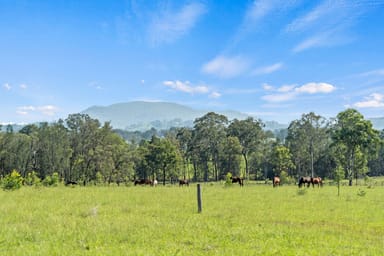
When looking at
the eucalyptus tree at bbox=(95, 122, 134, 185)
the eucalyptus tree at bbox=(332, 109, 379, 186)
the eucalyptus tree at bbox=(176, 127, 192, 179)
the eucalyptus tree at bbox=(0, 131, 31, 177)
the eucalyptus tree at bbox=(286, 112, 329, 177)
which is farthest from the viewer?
the eucalyptus tree at bbox=(176, 127, 192, 179)

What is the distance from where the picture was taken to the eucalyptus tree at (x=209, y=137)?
71.7 meters

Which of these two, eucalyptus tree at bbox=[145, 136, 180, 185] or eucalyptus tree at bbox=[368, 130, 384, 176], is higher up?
eucalyptus tree at bbox=[145, 136, 180, 185]

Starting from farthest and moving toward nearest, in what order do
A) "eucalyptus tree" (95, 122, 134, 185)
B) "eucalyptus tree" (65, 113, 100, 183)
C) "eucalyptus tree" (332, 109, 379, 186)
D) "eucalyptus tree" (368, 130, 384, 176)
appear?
"eucalyptus tree" (368, 130, 384, 176)
"eucalyptus tree" (65, 113, 100, 183)
"eucalyptus tree" (95, 122, 134, 185)
"eucalyptus tree" (332, 109, 379, 186)

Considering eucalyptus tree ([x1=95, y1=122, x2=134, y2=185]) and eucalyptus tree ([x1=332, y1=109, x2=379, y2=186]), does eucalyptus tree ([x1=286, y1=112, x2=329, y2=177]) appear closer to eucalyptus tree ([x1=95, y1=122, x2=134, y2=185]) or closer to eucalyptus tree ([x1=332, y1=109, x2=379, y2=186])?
eucalyptus tree ([x1=332, y1=109, x2=379, y2=186])

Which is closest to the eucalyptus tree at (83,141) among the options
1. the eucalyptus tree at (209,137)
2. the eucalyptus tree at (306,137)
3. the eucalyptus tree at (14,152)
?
the eucalyptus tree at (14,152)

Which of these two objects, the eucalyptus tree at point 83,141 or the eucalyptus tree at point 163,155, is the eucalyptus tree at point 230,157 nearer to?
the eucalyptus tree at point 163,155

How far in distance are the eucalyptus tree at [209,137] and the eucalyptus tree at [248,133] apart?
2737 mm

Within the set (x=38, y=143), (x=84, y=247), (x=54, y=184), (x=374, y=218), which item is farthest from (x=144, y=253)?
(x=38, y=143)

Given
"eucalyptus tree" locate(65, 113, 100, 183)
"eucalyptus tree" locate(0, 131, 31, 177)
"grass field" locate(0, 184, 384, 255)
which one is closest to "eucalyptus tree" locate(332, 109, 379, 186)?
"grass field" locate(0, 184, 384, 255)

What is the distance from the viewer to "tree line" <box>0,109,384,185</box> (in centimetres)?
5328

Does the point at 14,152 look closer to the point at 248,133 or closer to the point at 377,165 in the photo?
the point at 248,133

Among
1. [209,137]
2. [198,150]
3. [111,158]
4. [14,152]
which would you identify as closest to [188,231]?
[111,158]

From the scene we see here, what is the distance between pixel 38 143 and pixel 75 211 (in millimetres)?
48470

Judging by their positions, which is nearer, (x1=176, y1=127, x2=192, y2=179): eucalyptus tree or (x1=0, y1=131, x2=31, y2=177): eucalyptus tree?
(x1=0, y1=131, x2=31, y2=177): eucalyptus tree
